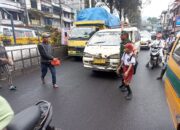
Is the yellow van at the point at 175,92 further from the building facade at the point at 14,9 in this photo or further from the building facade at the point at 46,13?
the building facade at the point at 14,9

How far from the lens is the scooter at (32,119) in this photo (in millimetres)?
1743

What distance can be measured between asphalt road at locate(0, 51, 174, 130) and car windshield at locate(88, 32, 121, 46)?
1311 mm

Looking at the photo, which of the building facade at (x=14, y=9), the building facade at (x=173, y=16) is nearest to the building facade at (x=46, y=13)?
the building facade at (x=14, y=9)

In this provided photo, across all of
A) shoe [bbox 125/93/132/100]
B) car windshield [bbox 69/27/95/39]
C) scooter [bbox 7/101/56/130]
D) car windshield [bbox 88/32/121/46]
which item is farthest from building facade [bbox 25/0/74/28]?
scooter [bbox 7/101/56/130]

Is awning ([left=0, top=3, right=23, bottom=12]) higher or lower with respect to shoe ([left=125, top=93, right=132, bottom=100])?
higher

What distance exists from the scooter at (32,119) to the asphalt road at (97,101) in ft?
4.71

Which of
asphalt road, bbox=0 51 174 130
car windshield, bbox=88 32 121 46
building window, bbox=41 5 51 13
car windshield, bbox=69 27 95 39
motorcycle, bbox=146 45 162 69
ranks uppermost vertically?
building window, bbox=41 5 51 13

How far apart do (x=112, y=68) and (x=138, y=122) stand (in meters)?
3.18

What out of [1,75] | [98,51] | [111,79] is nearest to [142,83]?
[111,79]

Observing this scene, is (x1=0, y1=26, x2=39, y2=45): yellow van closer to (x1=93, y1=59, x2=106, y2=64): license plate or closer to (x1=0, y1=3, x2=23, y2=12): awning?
(x1=93, y1=59, x2=106, y2=64): license plate

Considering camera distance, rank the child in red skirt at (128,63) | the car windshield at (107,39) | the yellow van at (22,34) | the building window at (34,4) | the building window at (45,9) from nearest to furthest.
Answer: the child in red skirt at (128,63), the car windshield at (107,39), the yellow van at (22,34), the building window at (34,4), the building window at (45,9)

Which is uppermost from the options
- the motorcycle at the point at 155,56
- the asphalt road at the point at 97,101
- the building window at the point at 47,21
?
the building window at the point at 47,21

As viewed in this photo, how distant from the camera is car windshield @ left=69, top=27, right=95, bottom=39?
11.0 m

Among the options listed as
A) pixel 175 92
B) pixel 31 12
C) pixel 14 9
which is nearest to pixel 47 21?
pixel 31 12
